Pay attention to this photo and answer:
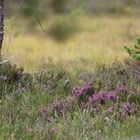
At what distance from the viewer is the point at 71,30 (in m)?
23.8

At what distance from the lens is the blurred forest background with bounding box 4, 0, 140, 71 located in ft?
62.0

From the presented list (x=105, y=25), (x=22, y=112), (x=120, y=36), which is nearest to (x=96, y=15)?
(x=105, y=25)

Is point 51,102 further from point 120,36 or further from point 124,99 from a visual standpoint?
point 120,36

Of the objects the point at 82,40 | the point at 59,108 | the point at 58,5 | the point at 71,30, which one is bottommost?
the point at 58,5

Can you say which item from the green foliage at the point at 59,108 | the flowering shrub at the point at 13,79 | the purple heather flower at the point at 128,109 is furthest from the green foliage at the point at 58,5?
the purple heather flower at the point at 128,109

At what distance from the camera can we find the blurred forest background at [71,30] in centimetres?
1891

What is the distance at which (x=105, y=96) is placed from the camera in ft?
26.4

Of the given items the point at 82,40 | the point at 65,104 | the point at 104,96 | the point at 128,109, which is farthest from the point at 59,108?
the point at 82,40

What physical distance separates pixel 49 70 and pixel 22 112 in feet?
6.82

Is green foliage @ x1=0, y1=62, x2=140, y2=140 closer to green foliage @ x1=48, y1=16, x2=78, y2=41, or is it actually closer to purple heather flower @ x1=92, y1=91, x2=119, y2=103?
purple heather flower @ x1=92, y1=91, x2=119, y2=103

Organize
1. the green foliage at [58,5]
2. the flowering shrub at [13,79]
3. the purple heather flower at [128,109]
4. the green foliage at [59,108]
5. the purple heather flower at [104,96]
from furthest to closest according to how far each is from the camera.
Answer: the green foliage at [58,5] < the flowering shrub at [13,79] < the purple heather flower at [104,96] < the purple heather flower at [128,109] < the green foliage at [59,108]

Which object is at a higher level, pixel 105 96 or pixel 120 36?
pixel 105 96

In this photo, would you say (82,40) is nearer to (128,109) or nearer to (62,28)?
(62,28)

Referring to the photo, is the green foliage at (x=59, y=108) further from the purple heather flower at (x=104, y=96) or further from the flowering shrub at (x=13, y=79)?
the purple heather flower at (x=104, y=96)
